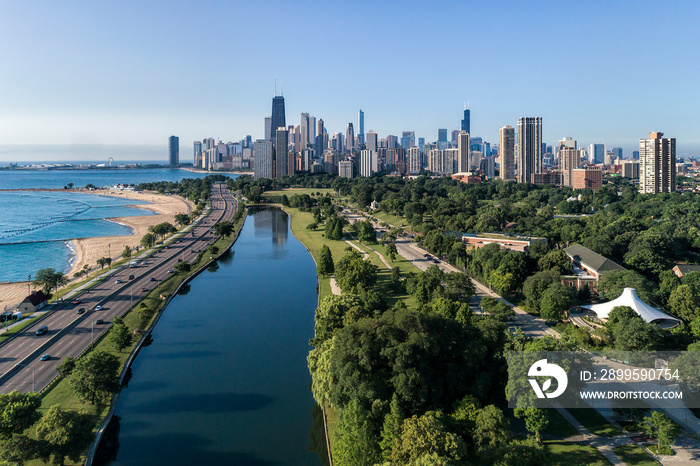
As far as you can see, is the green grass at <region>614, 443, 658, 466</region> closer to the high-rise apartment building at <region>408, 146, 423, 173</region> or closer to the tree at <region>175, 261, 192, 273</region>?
the tree at <region>175, 261, 192, 273</region>

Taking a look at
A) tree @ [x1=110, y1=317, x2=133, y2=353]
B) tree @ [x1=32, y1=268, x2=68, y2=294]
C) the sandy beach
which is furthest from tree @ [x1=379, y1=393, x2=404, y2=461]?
the sandy beach

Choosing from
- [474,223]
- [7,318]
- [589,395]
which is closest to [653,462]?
[589,395]

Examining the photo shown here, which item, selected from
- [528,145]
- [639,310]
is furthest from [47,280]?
[528,145]

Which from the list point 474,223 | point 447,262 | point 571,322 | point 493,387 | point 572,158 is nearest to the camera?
point 493,387

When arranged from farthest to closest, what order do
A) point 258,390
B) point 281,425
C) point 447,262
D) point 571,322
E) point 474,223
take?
1. point 474,223
2. point 447,262
3. point 571,322
4. point 258,390
5. point 281,425

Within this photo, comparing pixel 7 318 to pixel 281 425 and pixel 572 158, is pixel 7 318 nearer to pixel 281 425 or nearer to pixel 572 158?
pixel 281 425

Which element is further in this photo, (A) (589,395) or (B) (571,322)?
(B) (571,322)

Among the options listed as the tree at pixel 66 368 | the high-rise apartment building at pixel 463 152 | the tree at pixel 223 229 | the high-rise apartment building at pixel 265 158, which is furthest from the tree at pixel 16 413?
the high-rise apartment building at pixel 463 152
